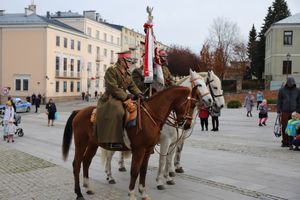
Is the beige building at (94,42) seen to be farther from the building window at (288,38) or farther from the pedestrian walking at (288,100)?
the pedestrian walking at (288,100)

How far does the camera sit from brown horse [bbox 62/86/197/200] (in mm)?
6852

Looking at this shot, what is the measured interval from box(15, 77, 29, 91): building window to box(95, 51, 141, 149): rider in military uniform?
169 feet

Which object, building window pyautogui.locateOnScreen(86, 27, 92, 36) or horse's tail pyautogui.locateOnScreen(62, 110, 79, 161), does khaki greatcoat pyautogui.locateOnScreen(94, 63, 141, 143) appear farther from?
building window pyautogui.locateOnScreen(86, 27, 92, 36)

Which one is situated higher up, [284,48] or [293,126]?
[284,48]

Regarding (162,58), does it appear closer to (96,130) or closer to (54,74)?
(96,130)

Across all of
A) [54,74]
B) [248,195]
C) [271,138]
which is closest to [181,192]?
[248,195]

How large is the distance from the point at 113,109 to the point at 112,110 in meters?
0.03

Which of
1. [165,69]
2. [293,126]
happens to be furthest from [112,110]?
[293,126]

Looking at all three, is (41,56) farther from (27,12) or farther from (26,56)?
(27,12)

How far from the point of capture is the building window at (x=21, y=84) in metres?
55.9

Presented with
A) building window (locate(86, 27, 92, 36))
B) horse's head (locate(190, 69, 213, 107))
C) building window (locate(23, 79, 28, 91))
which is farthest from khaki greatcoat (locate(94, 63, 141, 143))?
building window (locate(86, 27, 92, 36))

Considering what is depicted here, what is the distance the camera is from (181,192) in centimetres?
777

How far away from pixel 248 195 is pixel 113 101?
10.6 ft

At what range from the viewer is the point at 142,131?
6855mm
